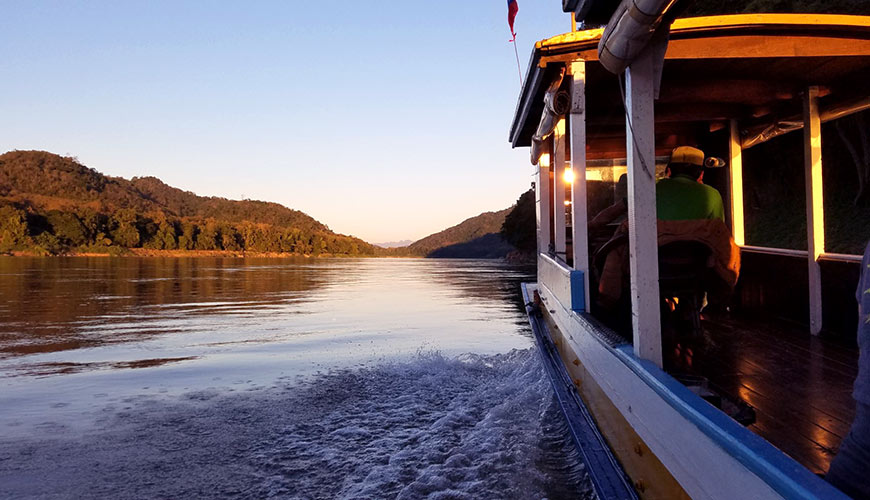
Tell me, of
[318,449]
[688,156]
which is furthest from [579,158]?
[318,449]

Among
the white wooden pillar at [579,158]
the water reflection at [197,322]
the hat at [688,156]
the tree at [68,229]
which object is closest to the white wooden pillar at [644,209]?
the hat at [688,156]

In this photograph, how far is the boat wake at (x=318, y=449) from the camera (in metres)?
3.46

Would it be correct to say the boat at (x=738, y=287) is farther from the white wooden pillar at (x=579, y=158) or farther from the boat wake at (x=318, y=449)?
the boat wake at (x=318, y=449)

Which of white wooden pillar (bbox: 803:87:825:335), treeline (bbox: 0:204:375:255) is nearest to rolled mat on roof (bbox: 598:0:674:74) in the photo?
white wooden pillar (bbox: 803:87:825:335)

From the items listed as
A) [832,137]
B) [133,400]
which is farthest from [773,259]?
[832,137]

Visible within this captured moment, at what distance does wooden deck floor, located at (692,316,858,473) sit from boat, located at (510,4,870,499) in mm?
16

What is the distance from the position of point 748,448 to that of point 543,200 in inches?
275

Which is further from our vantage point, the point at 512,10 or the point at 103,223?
the point at 103,223

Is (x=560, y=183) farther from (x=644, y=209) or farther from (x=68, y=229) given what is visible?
(x=68, y=229)

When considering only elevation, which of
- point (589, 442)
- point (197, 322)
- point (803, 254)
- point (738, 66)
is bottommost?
point (197, 322)

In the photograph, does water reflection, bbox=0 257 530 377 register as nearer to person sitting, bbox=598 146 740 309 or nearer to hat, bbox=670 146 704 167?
person sitting, bbox=598 146 740 309

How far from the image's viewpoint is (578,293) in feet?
14.2

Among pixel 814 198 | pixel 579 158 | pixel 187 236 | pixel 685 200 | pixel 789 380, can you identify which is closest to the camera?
pixel 789 380

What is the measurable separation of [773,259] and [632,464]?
4.58 m
